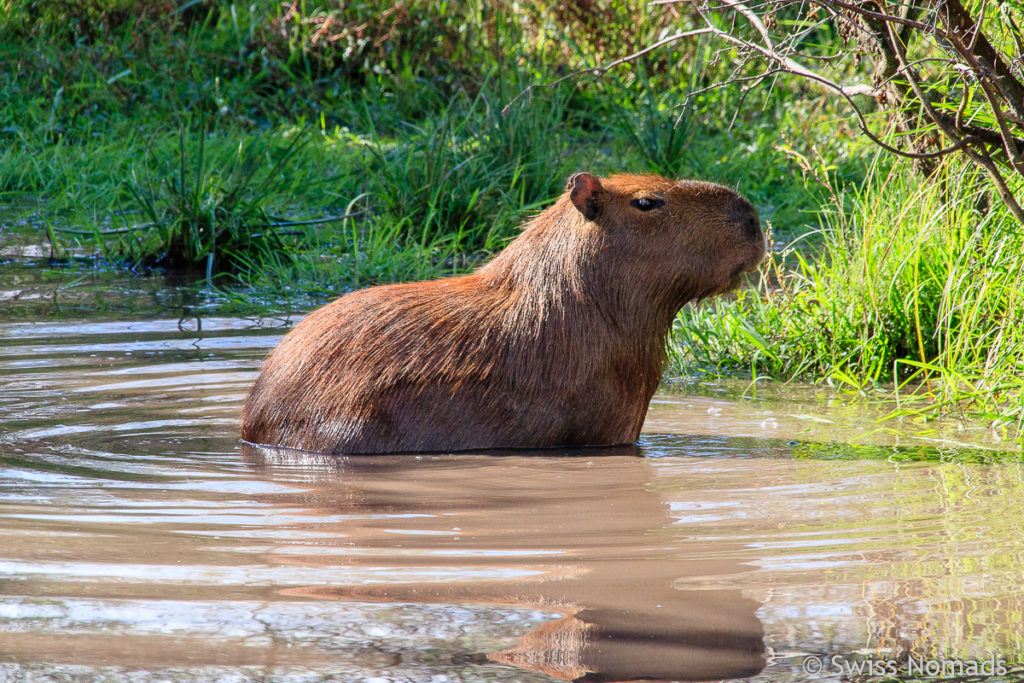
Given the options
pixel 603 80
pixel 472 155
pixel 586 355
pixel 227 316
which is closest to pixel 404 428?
pixel 586 355

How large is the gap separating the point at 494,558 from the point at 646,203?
173cm

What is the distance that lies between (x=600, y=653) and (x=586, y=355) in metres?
1.97

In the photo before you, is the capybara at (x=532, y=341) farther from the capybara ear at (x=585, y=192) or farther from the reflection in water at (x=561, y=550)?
the reflection in water at (x=561, y=550)

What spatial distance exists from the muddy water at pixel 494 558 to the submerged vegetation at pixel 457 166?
2.64ft

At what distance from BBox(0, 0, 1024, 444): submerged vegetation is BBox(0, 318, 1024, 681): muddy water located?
2.64 ft

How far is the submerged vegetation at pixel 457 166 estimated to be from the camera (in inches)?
198

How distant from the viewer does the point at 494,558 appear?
2910mm

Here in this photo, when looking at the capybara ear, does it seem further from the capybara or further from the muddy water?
the muddy water

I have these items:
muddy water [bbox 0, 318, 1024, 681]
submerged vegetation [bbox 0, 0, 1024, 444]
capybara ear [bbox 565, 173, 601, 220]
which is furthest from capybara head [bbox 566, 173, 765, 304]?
muddy water [bbox 0, 318, 1024, 681]

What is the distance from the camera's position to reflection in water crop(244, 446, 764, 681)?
232cm

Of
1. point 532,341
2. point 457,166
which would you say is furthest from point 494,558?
point 457,166

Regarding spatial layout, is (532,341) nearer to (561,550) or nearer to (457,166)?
(561,550)

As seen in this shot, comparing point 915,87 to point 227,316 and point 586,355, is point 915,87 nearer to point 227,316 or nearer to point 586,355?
point 586,355

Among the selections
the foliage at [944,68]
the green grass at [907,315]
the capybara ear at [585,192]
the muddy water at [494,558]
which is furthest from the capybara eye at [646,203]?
the green grass at [907,315]
